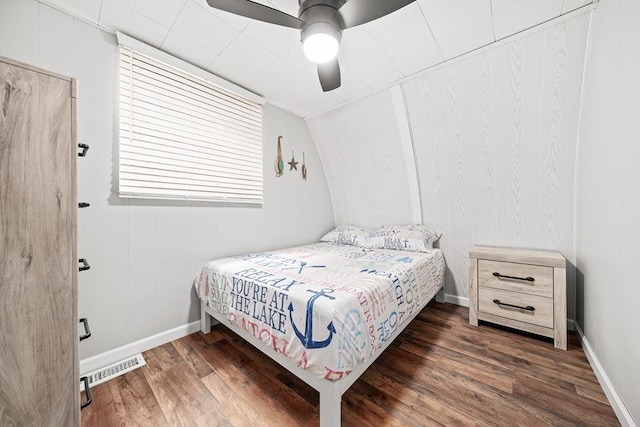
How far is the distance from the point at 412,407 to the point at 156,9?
2865mm

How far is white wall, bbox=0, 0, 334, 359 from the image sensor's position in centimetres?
145

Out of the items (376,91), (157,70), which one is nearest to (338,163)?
(376,91)

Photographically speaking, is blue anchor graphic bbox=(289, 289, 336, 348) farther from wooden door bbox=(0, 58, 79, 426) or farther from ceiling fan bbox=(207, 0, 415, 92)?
ceiling fan bbox=(207, 0, 415, 92)

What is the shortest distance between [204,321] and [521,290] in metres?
2.75

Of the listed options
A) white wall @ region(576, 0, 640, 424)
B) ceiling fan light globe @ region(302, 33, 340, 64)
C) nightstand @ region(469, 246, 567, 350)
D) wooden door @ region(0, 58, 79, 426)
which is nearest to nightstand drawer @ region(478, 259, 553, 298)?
nightstand @ region(469, 246, 567, 350)

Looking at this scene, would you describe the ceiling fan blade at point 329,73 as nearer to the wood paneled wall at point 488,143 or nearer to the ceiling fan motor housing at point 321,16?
the ceiling fan motor housing at point 321,16

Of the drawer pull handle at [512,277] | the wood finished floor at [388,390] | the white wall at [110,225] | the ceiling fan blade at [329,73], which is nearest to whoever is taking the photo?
the wood finished floor at [388,390]

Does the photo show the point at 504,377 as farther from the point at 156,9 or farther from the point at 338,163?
the point at 156,9

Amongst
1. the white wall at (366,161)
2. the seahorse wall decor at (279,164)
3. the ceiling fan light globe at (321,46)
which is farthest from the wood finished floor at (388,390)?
the ceiling fan light globe at (321,46)

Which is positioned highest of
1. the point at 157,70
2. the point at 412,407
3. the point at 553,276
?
the point at 157,70

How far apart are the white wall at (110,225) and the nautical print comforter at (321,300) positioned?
0.27 metres

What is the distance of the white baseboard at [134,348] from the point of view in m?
1.54

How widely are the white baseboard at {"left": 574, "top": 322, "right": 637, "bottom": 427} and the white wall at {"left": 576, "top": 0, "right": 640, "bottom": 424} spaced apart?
2 centimetres

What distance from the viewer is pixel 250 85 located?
2.43 meters
